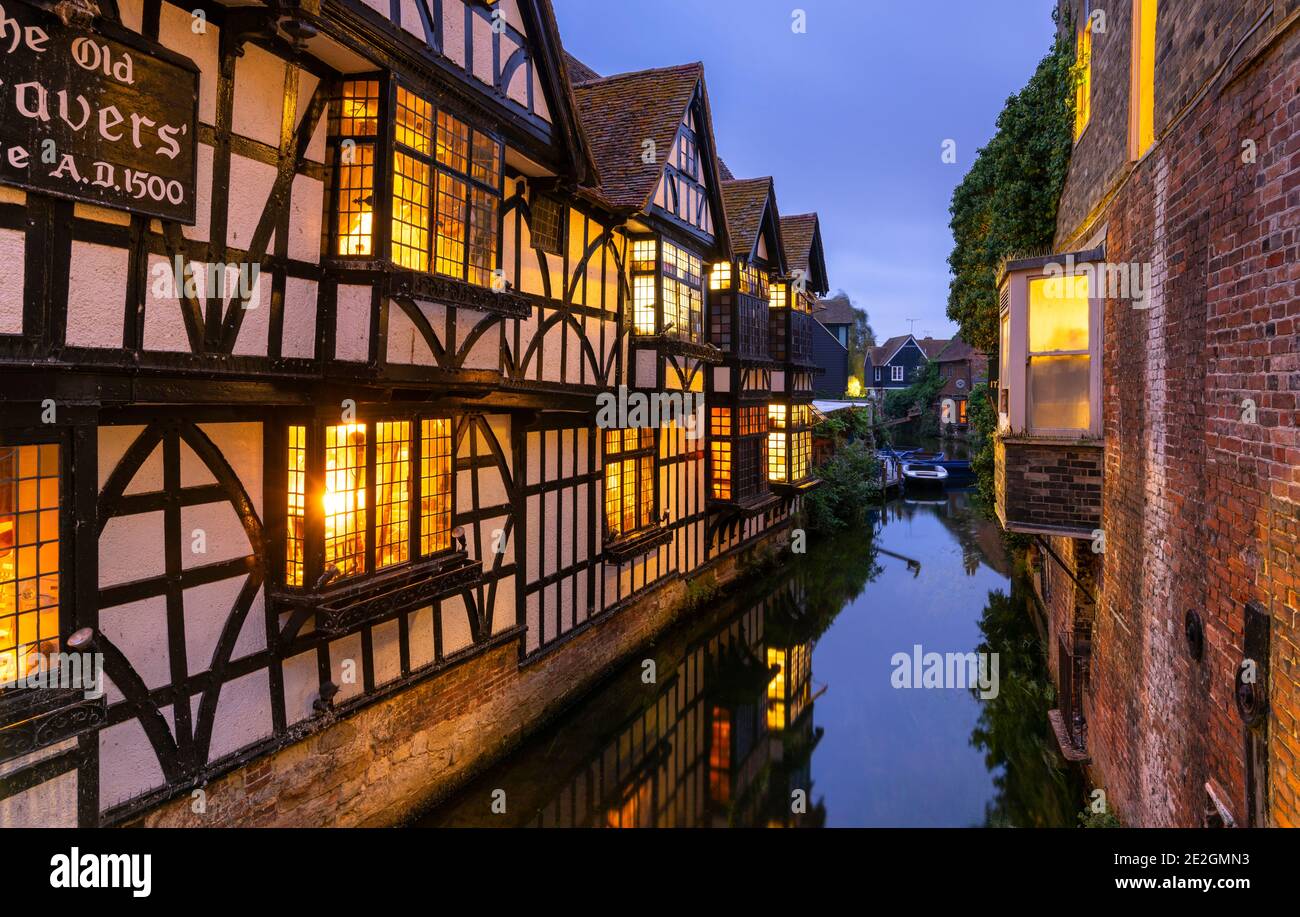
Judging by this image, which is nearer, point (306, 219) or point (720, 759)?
point (306, 219)

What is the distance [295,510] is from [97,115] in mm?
3370

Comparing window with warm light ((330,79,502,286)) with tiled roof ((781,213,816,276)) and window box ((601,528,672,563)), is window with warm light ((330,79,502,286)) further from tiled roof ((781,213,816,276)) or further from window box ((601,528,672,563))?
tiled roof ((781,213,816,276))

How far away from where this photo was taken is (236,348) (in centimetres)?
602

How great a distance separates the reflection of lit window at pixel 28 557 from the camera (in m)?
4.84

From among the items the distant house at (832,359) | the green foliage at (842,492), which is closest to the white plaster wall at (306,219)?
the green foliage at (842,492)

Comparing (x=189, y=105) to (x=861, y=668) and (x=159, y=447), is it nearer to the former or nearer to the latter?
(x=159, y=447)

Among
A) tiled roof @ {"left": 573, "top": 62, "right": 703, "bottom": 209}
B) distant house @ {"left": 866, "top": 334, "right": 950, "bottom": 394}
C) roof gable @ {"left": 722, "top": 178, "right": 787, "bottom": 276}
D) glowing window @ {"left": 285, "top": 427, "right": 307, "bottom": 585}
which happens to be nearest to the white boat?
distant house @ {"left": 866, "top": 334, "right": 950, "bottom": 394}

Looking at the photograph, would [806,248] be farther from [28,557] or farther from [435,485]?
[28,557]

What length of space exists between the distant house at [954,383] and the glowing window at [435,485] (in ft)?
158

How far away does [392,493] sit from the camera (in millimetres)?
7594

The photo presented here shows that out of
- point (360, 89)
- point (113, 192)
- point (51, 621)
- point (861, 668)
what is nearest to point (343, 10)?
point (360, 89)

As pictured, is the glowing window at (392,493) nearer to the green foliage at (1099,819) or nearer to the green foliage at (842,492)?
the green foliage at (1099,819)

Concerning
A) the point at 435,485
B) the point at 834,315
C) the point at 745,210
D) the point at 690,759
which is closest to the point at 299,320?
the point at 435,485

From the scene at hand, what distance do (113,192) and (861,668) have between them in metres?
13.9
